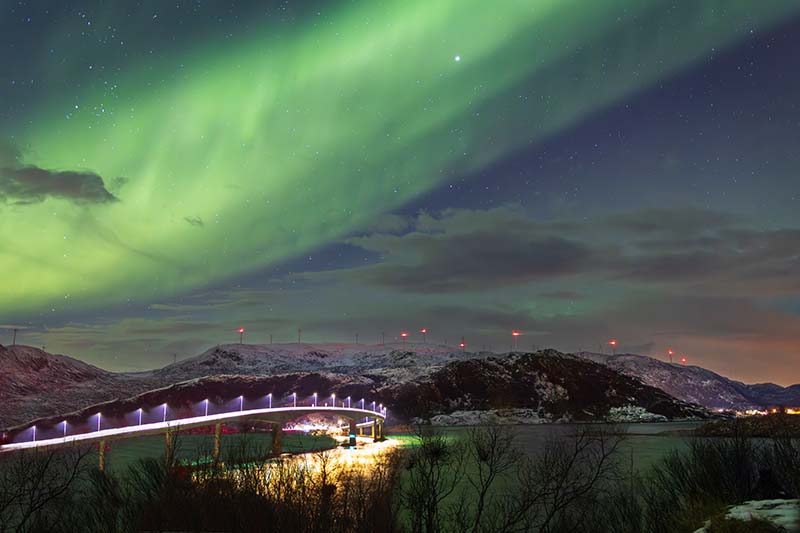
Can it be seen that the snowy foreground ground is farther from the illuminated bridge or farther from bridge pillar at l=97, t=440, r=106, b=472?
bridge pillar at l=97, t=440, r=106, b=472

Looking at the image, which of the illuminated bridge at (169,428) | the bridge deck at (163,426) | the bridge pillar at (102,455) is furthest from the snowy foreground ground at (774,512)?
the bridge pillar at (102,455)

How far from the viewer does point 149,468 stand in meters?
51.3

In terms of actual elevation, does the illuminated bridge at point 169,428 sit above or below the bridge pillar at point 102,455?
above

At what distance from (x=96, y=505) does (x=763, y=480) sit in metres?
42.1

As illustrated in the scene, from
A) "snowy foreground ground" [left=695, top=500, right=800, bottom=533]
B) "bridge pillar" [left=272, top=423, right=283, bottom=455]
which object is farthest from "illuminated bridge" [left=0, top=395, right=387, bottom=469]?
"snowy foreground ground" [left=695, top=500, right=800, bottom=533]

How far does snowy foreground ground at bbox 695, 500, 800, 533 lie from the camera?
16.7m

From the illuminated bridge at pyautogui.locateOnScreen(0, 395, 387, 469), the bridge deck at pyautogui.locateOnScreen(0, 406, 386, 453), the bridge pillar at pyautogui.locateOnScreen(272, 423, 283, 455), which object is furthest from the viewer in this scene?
the bridge pillar at pyautogui.locateOnScreen(272, 423, 283, 455)

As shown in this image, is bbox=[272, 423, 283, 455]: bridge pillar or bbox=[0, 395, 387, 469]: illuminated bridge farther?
bbox=[272, 423, 283, 455]: bridge pillar

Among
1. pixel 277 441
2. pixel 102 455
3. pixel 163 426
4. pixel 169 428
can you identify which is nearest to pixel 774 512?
pixel 169 428

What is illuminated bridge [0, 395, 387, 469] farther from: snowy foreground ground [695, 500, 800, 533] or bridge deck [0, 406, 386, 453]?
snowy foreground ground [695, 500, 800, 533]

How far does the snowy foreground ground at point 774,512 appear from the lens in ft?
54.7

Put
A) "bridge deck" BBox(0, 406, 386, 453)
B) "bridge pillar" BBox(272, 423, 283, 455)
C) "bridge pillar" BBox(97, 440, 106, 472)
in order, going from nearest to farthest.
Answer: "bridge pillar" BBox(97, 440, 106, 472) < "bridge deck" BBox(0, 406, 386, 453) < "bridge pillar" BBox(272, 423, 283, 455)

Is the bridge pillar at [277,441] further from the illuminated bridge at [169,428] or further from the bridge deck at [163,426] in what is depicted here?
the bridge deck at [163,426]

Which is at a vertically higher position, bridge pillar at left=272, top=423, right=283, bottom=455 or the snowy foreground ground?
the snowy foreground ground
